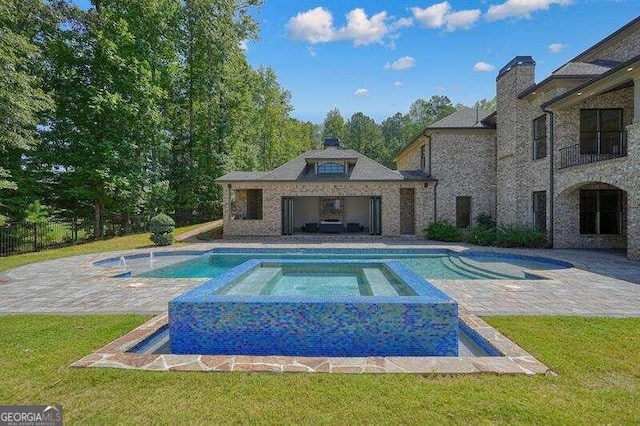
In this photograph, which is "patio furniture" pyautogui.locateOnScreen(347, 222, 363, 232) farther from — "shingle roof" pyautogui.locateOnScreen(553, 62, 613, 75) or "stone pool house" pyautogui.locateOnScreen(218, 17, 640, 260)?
"shingle roof" pyautogui.locateOnScreen(553, 62, 613, 75)

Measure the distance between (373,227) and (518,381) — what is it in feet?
55.4

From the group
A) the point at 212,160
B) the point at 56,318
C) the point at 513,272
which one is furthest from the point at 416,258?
the point at 212,160

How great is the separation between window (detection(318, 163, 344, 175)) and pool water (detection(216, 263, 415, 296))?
39.8 ft

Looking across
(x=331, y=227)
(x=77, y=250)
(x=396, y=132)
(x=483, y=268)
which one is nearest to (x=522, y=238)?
(x=483, y=268)

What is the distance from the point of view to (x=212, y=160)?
1052 inches

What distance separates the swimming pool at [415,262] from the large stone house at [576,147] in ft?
12.8

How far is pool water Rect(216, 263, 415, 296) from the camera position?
7.05 metres

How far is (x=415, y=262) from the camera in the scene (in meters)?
13.3

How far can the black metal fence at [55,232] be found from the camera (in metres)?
16.8

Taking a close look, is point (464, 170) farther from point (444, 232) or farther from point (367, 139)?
point (367, 139)

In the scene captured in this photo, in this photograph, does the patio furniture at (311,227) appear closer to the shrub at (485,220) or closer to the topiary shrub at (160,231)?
the topiary shrub at (160,231)

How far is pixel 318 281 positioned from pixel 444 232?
38.5ft

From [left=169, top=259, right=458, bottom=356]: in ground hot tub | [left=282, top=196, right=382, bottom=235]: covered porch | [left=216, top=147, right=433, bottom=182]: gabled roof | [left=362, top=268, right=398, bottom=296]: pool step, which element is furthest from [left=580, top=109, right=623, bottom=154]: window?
[left=169, top=259, right=458, bottom=356]: in ground hot tub

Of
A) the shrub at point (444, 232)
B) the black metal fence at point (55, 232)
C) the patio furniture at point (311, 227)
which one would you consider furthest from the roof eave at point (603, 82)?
the black metal fence at point (55, 232)
